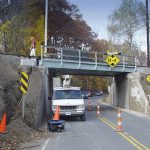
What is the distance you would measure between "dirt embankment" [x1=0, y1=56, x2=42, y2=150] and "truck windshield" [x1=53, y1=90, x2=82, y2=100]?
2.61 m

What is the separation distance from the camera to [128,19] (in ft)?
194

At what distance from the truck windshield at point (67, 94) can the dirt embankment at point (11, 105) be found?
2610mm

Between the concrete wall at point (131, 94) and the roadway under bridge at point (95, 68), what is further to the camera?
the concrete wall at point (131, 94)

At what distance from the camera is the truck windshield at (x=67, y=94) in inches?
1023

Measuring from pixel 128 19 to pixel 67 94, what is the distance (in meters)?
35.2

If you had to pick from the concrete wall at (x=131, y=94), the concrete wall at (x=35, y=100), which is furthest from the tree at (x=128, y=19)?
the concrete wall at (x=35, y=100)

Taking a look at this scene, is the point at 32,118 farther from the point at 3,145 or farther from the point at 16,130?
the point at 3,145

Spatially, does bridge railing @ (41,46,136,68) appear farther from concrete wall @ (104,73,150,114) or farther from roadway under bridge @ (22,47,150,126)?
concrete wall @ (104,73,150,114)

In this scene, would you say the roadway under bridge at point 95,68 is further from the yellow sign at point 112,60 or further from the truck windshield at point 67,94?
the truck windshield at point 67,94

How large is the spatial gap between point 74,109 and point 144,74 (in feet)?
48.2

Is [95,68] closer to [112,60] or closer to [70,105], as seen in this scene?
[112,60]

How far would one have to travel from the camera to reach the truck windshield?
26.0 metres

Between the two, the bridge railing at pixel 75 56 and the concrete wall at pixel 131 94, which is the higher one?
the bridge railing at pixel 75 56

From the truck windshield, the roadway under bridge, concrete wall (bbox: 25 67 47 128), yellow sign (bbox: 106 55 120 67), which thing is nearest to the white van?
the truck windshield
